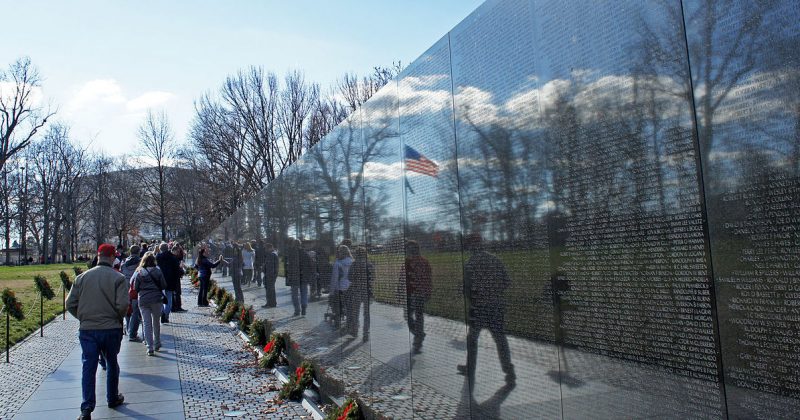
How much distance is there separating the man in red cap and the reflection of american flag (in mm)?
4627

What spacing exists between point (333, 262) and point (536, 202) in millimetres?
4500

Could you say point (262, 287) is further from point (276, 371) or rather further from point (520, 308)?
point (520, 308)

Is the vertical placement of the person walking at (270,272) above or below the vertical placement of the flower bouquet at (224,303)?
above

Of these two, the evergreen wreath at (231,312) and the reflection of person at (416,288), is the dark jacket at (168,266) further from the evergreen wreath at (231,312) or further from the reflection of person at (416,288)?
the reflection of person at (416,288)

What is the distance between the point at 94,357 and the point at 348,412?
3.59 m

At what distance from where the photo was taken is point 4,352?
42.6 feet

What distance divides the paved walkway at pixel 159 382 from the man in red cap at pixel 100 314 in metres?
0.61

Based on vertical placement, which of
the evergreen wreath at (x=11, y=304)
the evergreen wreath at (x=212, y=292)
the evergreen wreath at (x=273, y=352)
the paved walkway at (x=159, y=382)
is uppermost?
the evergreen wreath at (x=11, y=304)

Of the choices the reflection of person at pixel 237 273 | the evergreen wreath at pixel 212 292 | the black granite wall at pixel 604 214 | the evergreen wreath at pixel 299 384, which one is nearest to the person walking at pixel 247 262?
the reflection of person at pixel 237 273

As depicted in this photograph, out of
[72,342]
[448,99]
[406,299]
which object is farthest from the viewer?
[72,342]

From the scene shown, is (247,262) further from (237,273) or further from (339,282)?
(339,282)

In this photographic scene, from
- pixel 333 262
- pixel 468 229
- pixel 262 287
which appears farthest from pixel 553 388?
pixel 262 287

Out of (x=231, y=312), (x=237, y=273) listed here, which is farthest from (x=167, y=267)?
(x=237, y=273)

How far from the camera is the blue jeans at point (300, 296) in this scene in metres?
9.16
